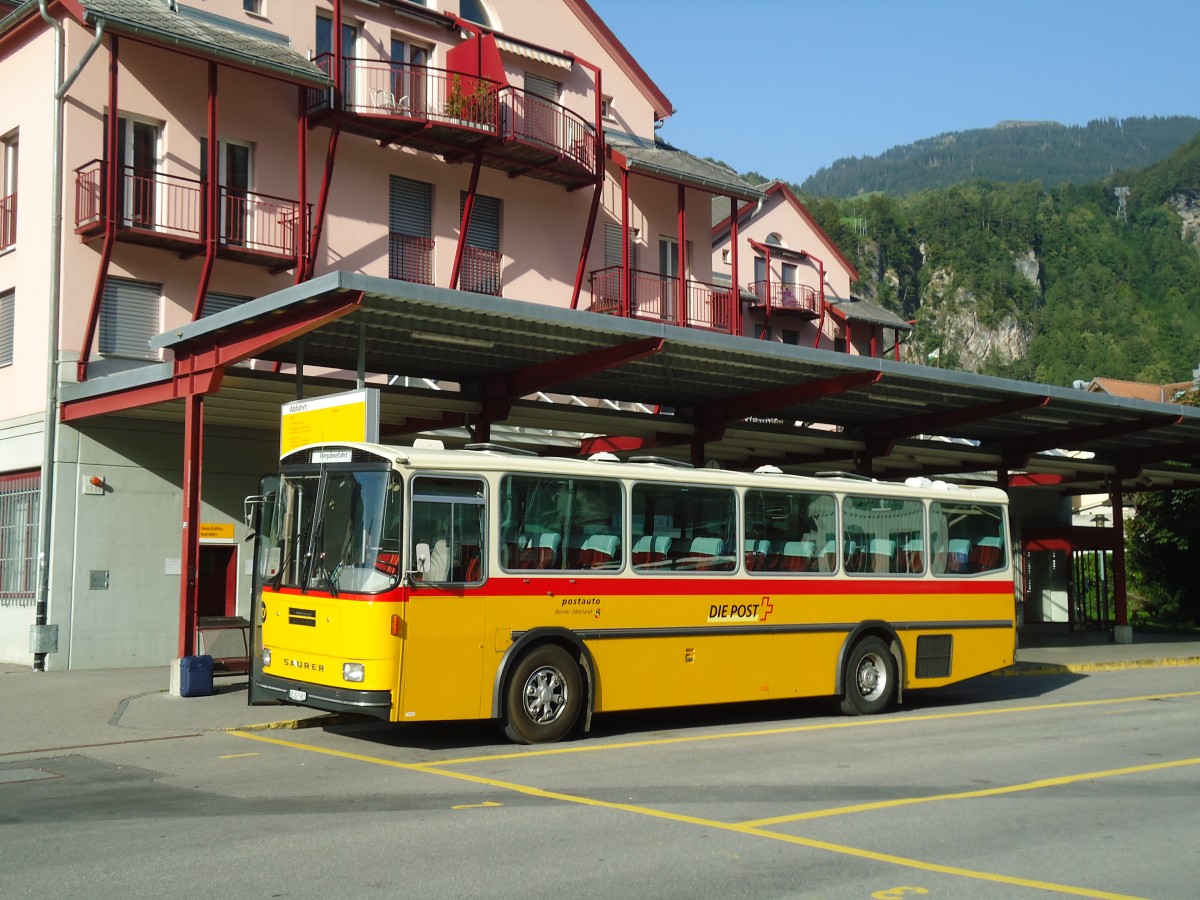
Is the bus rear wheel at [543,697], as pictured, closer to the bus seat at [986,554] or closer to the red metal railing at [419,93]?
the bus seat at [986,554]

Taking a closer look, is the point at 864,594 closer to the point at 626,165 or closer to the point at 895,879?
the point at 895,879

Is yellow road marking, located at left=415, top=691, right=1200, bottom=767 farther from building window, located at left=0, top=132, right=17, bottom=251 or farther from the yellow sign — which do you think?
building window, located at left=0, top=132, right=17, bottom=251

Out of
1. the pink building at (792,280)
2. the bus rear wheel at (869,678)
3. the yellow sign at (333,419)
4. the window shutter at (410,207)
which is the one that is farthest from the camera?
the pink building at (792,280)

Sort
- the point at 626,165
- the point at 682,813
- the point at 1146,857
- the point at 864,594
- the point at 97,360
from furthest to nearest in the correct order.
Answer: the point at 626,165
the point at 97,360
the point at 864,594
the point at 682,813
the point at 1146,857

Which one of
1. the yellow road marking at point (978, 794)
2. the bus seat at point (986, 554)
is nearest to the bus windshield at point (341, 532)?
the yellow road marking at point (978, 794)

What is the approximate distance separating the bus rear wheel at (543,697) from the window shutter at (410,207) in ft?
55.6

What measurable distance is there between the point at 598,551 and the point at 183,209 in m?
13.9

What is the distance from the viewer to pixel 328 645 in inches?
467

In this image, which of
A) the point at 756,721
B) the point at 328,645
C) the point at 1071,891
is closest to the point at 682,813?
the point at 1071,891

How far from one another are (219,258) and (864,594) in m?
14.1

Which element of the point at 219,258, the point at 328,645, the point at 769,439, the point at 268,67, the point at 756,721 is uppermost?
the point at 268,67

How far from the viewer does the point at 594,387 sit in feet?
72.7

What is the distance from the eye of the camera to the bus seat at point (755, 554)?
14.7 m

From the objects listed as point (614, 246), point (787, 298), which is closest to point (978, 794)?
point (614, 246)
